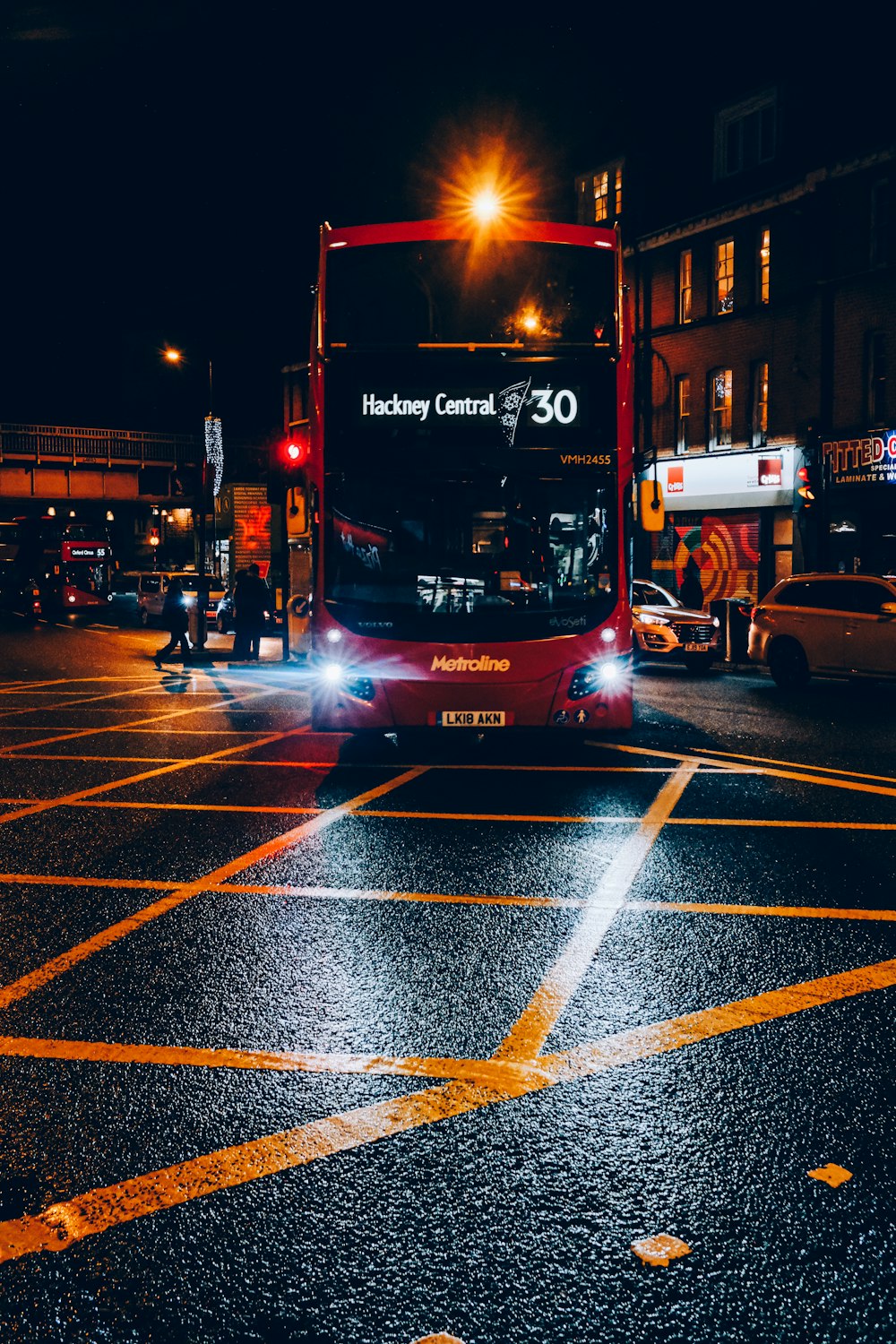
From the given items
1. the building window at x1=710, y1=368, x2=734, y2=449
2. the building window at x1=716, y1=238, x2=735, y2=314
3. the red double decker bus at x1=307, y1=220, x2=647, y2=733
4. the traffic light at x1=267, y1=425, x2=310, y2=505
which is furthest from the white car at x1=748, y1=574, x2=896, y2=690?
the building window at x1=716, y1=238, x2=735, y2=314

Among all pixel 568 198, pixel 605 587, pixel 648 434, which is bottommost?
pixel 605 587

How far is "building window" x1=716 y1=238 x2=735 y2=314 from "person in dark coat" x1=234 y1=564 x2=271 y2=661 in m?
17.0

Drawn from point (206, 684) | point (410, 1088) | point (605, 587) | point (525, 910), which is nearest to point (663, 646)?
point (206, 684)

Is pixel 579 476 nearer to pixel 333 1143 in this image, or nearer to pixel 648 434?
pixel 333 1143

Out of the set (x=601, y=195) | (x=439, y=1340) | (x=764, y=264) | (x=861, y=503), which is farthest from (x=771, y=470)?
(x=439, y=1340)

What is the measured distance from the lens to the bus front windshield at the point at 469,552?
10500 millimetres

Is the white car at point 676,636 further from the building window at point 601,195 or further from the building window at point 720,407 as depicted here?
the building window at point 601,195

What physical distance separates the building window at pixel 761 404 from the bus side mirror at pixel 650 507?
882 inches

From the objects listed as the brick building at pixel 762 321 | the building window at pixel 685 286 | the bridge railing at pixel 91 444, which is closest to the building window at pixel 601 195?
the brick building at pixel 762 321

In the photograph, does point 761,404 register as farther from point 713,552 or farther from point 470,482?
point 470,482

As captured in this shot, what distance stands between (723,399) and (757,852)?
28342 millimetres

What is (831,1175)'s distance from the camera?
10.8 feet

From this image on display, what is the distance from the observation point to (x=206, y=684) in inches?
776

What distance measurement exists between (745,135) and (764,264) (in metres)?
3.71
